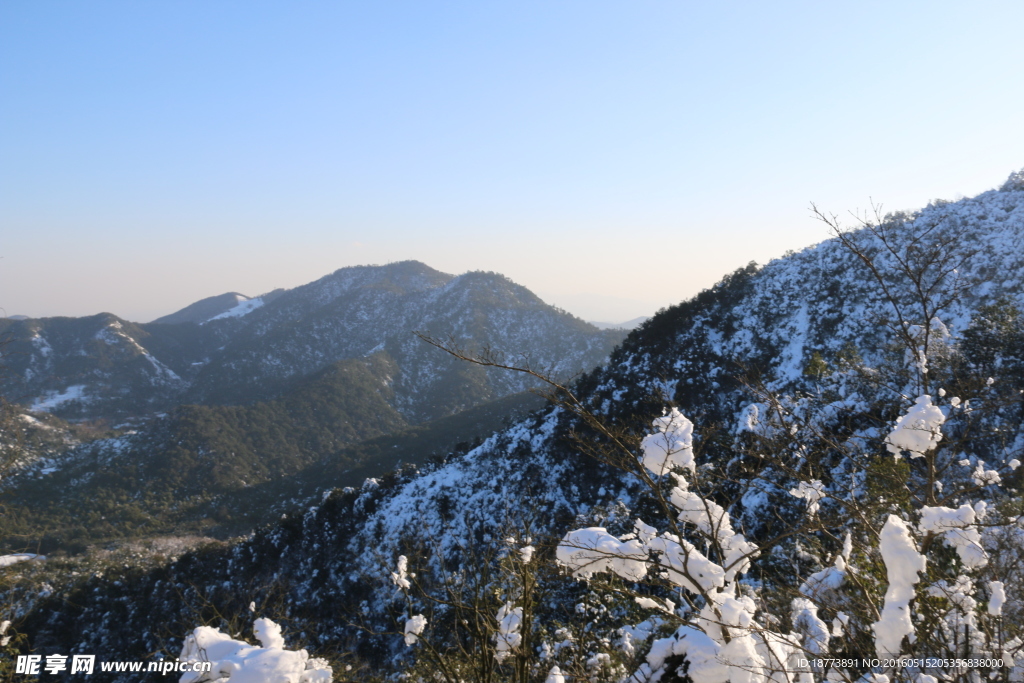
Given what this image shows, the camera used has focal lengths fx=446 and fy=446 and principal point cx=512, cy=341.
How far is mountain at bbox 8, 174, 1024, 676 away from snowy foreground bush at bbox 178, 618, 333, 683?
36.1ft

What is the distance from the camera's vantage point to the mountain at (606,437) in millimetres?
16984

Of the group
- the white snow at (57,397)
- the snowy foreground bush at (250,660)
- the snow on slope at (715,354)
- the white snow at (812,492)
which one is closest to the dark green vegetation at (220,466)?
the snow on slope at (715,354)

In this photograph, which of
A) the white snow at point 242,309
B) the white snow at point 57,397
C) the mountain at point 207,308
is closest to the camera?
the white snow at point 57,397

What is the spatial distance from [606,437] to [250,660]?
1491 cm

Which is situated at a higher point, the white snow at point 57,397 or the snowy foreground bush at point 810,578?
the snowy foreground bush at point 810,578

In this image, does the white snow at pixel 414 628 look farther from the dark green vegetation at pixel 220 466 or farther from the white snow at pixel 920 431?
the dark green vegetation at pixel 220 466

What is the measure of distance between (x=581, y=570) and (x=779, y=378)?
19.4 meters

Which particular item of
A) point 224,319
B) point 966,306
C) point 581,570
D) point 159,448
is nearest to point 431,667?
point 581,570

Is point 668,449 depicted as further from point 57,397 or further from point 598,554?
point 57,397

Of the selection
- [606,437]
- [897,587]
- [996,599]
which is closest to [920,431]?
[897,587]

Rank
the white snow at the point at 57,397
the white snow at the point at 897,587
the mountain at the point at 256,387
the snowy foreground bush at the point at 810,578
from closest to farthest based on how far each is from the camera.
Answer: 1. the white snow at the point at 897,587
2. the snowy foreground bush at the point at 810,578
3. the mountain at the point at 256,387
4. the white snow at the point at 57,397

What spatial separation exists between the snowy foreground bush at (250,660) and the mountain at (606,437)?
36.1 ft

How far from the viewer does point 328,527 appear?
76.6 feet

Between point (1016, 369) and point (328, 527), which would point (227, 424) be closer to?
point (328, 527)
